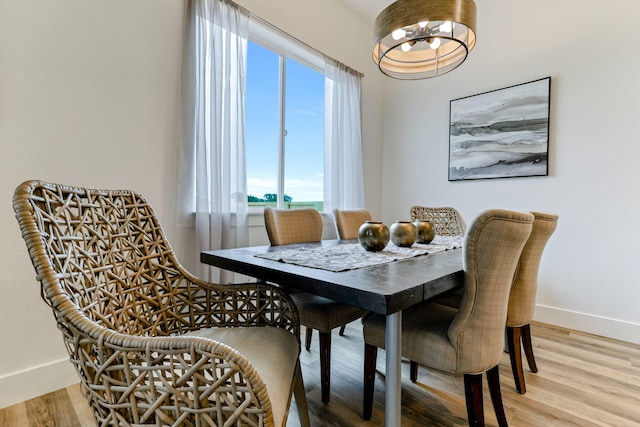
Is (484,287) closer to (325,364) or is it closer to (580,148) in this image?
(325,364)

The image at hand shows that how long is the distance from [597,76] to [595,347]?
205 cm

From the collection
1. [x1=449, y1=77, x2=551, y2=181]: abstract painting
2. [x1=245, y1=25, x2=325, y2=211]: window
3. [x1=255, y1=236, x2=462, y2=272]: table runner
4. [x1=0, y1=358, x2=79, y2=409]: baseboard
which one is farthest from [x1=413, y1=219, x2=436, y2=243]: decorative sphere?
[x1=0, y1=358, x2=79, y2=409]: baseboard

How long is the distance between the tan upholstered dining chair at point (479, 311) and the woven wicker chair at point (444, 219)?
1691mm

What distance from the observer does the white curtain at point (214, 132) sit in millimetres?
1987

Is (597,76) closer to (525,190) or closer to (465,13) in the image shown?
(525,190)

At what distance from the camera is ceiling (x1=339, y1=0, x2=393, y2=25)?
3.12 metres

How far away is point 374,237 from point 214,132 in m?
1.31

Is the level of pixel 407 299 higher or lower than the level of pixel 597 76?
lower

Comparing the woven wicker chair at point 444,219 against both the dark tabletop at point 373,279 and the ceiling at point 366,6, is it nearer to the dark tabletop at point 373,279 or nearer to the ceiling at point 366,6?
the dark tabletop at point 373,279

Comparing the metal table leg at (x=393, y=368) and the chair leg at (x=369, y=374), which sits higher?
the metal table leg at (x=393, y=368)

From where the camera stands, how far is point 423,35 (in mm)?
1613

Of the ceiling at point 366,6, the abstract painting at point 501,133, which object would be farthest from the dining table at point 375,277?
the ceiling at point 366,6

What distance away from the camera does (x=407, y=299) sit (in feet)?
2.80

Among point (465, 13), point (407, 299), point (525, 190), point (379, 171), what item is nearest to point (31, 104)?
point (407, 299)
